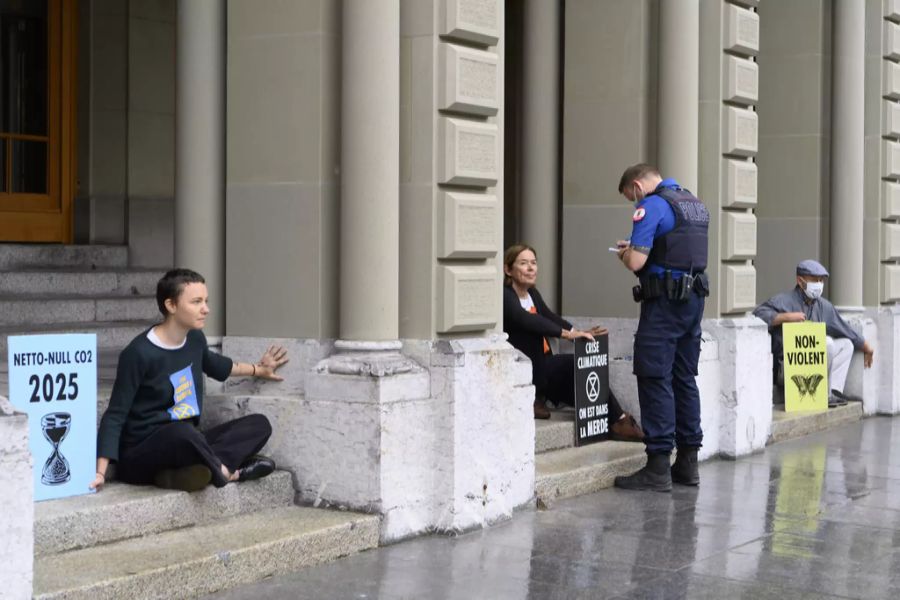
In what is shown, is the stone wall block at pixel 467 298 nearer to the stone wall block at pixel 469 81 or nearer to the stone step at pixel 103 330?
the stone wall block at pixel 469 81

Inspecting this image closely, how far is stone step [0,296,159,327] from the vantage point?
380 inches

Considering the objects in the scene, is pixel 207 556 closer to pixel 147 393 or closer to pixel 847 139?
pixel 147 393

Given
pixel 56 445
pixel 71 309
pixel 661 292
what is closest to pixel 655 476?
pixel 661 292

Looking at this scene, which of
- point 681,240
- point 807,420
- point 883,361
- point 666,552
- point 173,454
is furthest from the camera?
point 883,361

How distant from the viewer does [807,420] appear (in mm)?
12375

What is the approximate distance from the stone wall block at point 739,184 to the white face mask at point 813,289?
1720mm

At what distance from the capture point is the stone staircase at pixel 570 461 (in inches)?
345

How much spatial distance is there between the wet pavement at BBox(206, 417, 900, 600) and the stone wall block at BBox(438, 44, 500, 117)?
2.30 meters

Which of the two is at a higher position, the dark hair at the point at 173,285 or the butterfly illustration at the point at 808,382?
the dark hair at the point at 173,285

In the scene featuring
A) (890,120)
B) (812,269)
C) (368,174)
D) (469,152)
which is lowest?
(812,269)

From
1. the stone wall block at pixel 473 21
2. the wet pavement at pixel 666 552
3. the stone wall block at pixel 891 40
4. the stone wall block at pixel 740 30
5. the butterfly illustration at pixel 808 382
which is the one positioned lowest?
the wet pavement at pixel 666 552

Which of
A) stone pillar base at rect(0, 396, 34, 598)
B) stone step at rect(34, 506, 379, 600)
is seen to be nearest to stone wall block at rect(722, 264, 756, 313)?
stone step at rect(34, 506, 379, 600)

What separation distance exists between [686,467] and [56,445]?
14.4ft

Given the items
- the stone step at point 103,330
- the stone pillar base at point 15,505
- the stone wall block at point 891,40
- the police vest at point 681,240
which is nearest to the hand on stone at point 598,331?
the police vest at point 681,240
